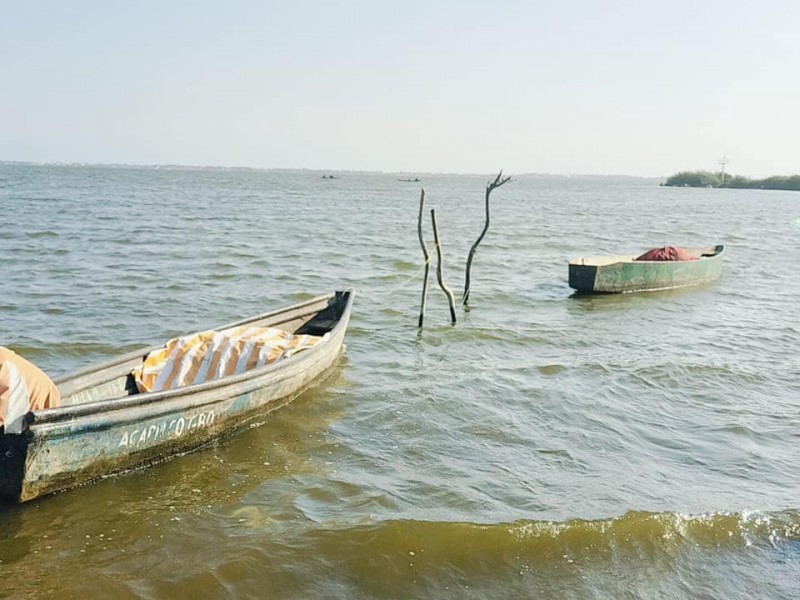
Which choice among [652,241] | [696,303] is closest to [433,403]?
[696,303]

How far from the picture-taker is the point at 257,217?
40.5m

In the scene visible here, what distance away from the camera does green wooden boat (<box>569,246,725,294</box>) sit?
1766 centimetres

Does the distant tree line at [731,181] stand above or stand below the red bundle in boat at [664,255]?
above

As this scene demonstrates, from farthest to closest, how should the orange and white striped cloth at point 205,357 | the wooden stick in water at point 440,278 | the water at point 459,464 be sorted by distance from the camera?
the wooden stick in water at point 440,278
the orange and white striped cloth at point 205,357
the water at point 459,464

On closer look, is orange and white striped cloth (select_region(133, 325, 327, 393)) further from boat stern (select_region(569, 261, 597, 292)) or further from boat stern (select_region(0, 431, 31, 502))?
A: boat stern (select_region(569, 261, 597, 292))

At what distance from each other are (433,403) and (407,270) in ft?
41.9

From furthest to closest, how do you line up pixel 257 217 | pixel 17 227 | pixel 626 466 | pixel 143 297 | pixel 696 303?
pixel 257 217
pixel 17 227
pixel 696 303
pixel 143 297
pixel 626 466

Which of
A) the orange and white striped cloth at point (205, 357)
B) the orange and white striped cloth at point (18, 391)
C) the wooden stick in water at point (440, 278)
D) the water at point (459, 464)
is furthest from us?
the wooden stick in water at point (440, 278)

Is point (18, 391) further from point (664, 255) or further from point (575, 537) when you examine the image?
point (664, 255)

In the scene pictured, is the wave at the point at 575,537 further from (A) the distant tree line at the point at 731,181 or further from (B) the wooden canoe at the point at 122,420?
(A) the distant tree line at the point at 731,181

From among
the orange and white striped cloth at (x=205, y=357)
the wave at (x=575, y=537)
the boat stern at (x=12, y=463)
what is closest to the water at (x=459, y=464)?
the wave at (x=575, y=537)

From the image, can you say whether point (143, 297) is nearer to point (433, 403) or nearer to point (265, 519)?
point (433, 403)

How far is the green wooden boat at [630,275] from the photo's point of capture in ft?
57.9

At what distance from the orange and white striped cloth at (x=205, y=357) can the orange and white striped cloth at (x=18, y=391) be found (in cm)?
195
